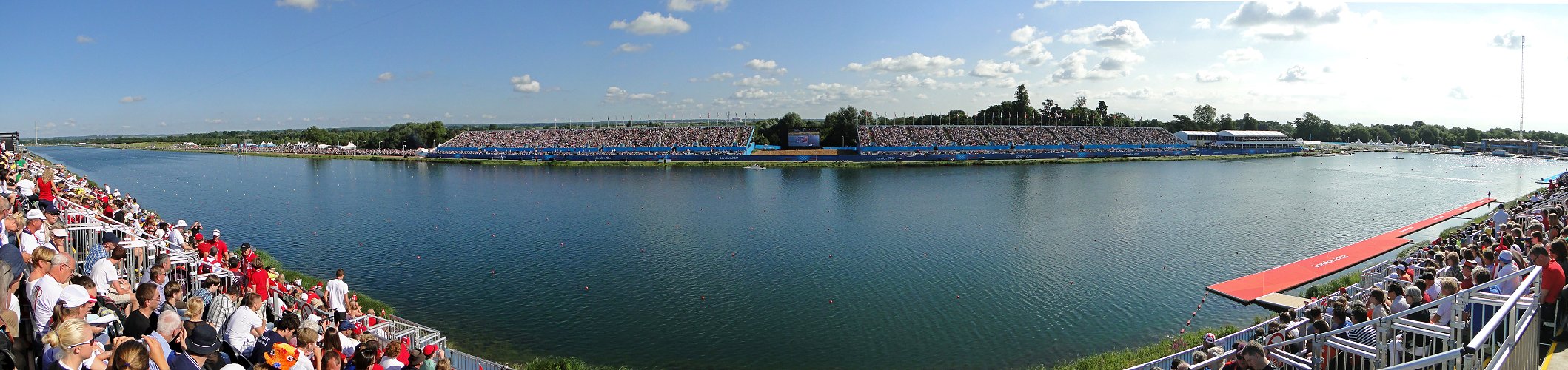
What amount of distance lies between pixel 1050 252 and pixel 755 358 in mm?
13033

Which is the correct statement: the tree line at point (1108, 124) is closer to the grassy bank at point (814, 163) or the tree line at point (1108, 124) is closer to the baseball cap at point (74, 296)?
the grassy bank at point (814, 163)

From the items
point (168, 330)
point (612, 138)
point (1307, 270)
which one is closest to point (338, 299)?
point (168, 330)

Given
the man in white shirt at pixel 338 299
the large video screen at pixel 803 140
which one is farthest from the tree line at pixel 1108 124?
the man in white shirt at pixel 338 299

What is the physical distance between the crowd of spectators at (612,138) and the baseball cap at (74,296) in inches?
2911

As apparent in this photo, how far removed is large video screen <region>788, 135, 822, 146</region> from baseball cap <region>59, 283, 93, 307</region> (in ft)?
259

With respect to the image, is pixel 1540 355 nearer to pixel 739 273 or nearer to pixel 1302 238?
pixel 739 273

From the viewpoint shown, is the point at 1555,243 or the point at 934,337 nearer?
the point at 1555,243

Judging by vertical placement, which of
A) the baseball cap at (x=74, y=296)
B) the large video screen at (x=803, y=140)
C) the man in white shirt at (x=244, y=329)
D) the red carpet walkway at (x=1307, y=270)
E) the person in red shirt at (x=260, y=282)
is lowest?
the red carpet walkway at (x=1307, y=270)

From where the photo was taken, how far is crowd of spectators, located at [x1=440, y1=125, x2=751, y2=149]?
268ft

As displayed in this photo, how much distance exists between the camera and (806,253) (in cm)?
2264

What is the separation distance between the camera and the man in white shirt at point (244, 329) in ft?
18.7

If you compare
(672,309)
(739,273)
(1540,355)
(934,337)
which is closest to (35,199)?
(672,309)

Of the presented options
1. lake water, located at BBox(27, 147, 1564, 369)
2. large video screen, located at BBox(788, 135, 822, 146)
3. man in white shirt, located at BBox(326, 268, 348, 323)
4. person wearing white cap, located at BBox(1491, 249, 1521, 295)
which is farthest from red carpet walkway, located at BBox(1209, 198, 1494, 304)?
large video screen, located at BBox(788, 135, 822, 146)

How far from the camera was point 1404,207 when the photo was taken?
33.9 metres
